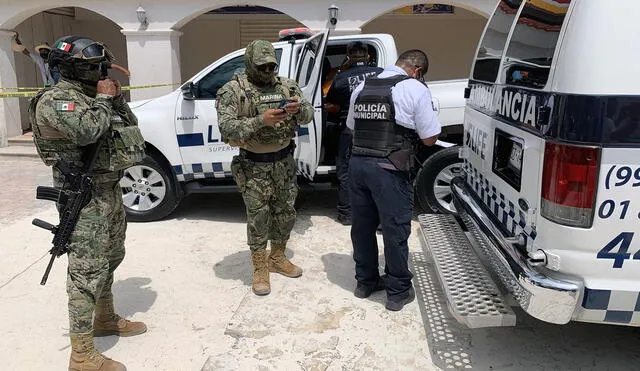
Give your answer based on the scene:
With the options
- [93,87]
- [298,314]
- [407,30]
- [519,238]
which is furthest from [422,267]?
[407,30]

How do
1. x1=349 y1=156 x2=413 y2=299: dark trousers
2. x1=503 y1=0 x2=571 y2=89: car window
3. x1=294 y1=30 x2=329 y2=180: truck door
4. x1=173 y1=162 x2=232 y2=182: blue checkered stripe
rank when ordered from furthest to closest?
x1=173 y1=162 x2=232 y2=182: blue checkered stripe, x1=294 y1=30 x2=329 y2=180: truck door, x1=349 y1=156 x2=413 y2=299: dark trousers, x1=503 y1=0 x2=571 y2=89: car window

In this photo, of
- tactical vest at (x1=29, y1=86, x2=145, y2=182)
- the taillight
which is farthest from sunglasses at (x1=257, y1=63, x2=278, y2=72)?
the taillight

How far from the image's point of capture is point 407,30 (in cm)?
1216

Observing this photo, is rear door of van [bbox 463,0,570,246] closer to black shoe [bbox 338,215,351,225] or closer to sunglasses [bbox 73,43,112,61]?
black shoe [bbox 338,215,351,225]

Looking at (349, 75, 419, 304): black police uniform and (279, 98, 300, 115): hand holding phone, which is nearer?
(349, 75, 419, 304): black police uniform

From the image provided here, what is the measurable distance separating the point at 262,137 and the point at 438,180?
222cm

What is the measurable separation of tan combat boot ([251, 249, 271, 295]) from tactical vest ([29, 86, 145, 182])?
1.25 metres

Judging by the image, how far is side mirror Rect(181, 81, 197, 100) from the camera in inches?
201

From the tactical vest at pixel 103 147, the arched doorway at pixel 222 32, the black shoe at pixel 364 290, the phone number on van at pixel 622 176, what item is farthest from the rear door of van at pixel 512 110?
the arched doorway at pixel 222 32

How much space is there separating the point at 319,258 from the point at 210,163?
1553 millimetres

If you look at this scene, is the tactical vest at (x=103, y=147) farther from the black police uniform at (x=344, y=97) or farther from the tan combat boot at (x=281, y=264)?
the black police uniform at (x=344, y=97)

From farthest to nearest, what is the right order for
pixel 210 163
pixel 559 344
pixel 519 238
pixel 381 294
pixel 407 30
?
pixel 407 30, pixel 210 163, pixel 381 294, pixel 559 344, pixel 519 238

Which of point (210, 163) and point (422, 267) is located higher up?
point (210, 163)

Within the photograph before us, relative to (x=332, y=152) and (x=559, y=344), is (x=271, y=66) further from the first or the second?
(x=559, y=344)
